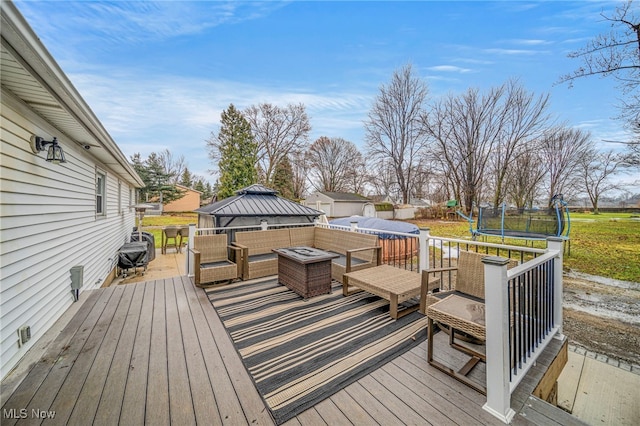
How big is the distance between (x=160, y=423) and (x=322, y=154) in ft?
100

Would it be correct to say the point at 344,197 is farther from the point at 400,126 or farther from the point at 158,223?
the point at 158,223

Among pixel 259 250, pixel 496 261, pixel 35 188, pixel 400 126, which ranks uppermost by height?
pixel 400 126

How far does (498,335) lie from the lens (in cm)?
164

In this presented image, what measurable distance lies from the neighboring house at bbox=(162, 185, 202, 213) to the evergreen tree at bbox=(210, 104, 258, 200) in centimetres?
1295

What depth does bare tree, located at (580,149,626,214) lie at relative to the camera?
19531 millimetres

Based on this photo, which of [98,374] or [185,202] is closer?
[98,374]

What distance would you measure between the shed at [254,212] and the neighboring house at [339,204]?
15.3 meters

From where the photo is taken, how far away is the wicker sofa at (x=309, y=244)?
4.38 metres

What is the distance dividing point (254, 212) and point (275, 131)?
17.6 m

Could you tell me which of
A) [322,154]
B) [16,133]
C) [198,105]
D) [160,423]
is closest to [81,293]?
[16,133]

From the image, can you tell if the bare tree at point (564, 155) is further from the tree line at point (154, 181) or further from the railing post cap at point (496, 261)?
the tree line at point (154, 181)

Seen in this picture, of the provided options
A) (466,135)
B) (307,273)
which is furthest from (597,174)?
(307,273)

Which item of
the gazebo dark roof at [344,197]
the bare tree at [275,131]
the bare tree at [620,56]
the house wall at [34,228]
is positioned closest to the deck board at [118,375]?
the house wall at [34,228]

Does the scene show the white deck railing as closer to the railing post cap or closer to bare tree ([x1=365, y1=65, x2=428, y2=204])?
the railing post cap
